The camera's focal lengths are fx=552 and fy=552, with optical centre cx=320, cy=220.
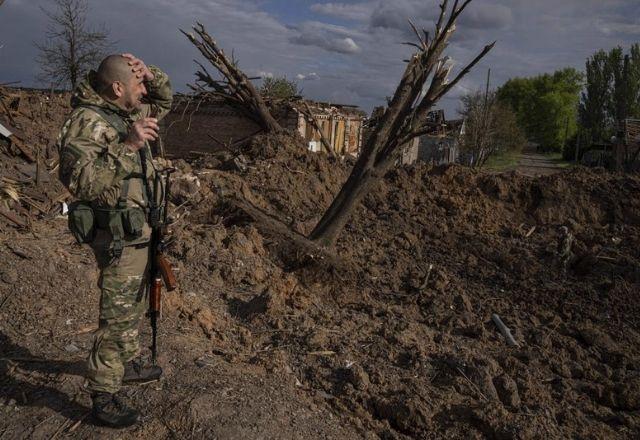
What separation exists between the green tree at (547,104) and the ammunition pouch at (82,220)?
62.3 meters

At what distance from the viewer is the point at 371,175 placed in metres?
6.81

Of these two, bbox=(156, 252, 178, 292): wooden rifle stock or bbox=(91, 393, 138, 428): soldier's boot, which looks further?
bbox=(156, 252, 178, 292): wooden rifle stock

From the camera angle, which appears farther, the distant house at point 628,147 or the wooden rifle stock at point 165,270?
the distant house at point 628,147

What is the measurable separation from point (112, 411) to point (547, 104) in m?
66.8

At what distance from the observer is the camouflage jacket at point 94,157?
9.14 ft

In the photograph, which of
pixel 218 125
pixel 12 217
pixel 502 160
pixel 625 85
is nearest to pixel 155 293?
pixel 12 217

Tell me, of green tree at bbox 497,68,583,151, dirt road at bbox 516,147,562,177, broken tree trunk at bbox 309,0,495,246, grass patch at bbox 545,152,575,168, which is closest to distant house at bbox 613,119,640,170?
dirt road at bbox 516,147,562,177

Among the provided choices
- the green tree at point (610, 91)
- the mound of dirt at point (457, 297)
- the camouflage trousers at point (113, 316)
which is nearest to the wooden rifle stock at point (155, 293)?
the camouflage trousers at point (113, 316)

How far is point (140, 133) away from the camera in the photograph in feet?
9.39

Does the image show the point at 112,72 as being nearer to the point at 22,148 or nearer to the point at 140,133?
the point at 140,133

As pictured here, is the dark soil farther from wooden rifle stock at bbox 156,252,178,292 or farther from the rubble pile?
wooden rifle stock at bbox 156,252,178,292

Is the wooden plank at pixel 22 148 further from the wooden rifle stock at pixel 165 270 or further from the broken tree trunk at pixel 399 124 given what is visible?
the wooden rifle stock at pixel 165 270

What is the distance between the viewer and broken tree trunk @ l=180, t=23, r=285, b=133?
11117 millimetres

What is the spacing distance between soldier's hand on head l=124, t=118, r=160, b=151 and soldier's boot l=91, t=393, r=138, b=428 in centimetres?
140
